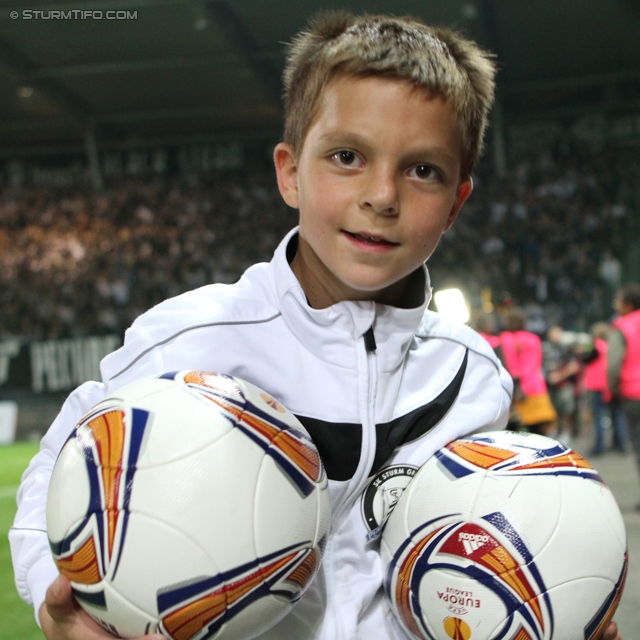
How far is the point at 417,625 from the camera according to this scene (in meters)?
1.45

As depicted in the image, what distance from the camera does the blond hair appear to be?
4.93 ft

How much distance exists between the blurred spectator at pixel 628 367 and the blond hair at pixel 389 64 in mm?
5569

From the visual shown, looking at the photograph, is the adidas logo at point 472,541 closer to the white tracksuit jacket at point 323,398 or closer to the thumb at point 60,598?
the white tracksuit jacket at point 323,398

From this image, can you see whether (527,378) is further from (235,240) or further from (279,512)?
(235,240)

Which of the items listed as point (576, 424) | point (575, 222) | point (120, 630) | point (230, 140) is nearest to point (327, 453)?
point (120, 630)

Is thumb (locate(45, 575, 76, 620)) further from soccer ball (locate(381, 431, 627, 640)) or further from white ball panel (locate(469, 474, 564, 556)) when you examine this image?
white ball panel (locate(469, 474, 564, 556))

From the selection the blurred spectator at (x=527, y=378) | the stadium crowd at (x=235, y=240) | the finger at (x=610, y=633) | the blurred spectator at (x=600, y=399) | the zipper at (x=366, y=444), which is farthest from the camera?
the stadium crowd at (x=235, y=240)

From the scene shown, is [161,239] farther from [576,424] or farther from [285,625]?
[285,625]

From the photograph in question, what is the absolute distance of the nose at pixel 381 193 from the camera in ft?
Answer: 4.68

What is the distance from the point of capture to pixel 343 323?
1623 mm

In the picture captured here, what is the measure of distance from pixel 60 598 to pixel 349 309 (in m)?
0.79

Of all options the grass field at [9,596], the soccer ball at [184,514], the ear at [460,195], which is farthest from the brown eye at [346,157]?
the grass field at [9,596]

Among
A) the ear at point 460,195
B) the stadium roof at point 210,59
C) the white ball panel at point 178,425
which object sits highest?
the stadium roof at point 210,59

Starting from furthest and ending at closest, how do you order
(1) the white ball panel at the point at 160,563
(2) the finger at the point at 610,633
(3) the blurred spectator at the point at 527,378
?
(3) the blurred spectator at the point at 527,378
(2) the finger at the point at 610,633
(1) the white ball panel at the point at 160,563
